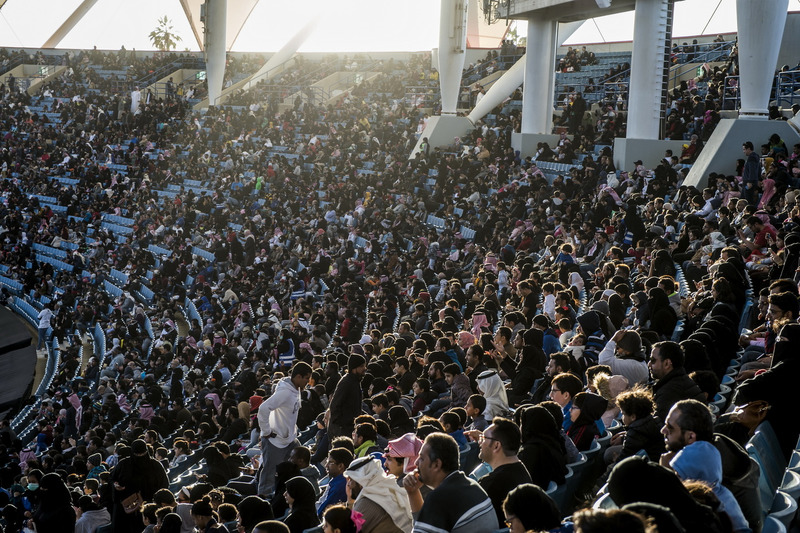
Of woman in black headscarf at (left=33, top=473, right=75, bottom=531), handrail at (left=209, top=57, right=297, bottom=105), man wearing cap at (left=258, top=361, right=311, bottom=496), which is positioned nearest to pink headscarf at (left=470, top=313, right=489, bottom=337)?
man wearing cap at (left=258, top=361, right=311, bottom=496)

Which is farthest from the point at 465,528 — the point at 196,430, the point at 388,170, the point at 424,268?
the point at 388,170

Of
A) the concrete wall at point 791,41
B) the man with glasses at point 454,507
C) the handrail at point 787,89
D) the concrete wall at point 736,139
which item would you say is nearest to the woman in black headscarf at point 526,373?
the man with glasses at point 454,507

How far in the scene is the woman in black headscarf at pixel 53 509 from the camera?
7.37 metres

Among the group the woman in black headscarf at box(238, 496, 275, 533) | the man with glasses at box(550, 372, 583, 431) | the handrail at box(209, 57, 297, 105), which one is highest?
the handrail at box(209, 57, 297, 105)

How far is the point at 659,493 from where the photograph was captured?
2.95 meters

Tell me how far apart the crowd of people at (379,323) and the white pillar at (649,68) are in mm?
1307

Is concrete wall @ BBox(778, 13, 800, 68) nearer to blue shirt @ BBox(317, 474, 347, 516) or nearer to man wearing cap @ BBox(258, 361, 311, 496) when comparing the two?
man wearing cap @ BBox(258, 361, 311, 496)

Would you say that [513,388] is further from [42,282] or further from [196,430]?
[42,282]

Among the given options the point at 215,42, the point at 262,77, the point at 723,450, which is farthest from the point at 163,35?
the point at 723,450

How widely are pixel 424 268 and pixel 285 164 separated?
11.2 m

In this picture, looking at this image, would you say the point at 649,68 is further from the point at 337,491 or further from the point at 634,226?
the point at 337,491

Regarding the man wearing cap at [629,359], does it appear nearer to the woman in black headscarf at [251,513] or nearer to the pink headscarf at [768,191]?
the woman in black headscarf at [251,513]

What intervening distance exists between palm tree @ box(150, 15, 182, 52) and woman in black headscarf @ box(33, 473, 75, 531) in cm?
5345

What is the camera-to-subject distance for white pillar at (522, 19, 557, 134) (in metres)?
24.4
